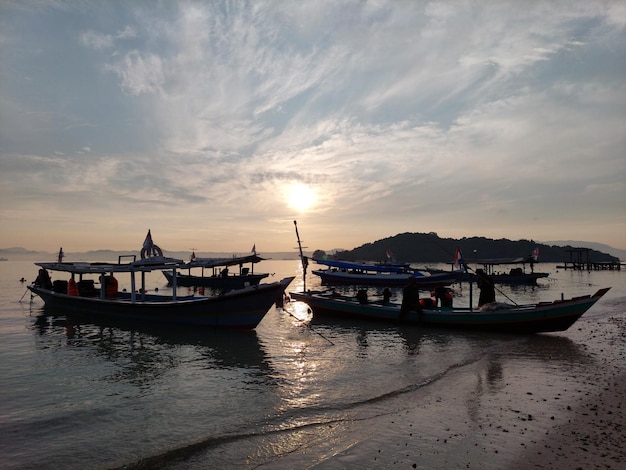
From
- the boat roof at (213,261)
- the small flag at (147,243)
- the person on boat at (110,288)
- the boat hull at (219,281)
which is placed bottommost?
the boat hull at (219,281)

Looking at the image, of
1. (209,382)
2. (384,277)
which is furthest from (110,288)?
(384,277)

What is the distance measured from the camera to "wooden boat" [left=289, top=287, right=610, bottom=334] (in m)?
19.2

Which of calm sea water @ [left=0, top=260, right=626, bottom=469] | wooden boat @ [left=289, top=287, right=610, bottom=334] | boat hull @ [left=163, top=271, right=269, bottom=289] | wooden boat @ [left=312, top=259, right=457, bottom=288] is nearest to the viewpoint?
calm sea water @ [left=0, top=260, right=626, bottom=469]

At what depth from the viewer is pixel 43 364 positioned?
1612 cm

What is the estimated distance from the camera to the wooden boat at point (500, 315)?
19.2 meters

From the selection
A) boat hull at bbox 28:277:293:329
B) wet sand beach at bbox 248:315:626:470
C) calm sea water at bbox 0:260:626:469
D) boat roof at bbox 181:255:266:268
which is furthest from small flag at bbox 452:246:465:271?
boat roof at bbox 181:255:266:268

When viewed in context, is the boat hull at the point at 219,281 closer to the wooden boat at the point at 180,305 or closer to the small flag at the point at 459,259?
the wooden boat at the point at 180,305

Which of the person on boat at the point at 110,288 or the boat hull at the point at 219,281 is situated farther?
the boat hull at the point at 219,281

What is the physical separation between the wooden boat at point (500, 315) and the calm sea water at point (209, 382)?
0.65 metres

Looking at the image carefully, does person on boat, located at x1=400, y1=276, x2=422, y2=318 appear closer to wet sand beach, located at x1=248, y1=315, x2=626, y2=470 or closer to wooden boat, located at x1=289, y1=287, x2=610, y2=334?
wooden boat, located at x1=289, y1=287, x2=610, y2=334

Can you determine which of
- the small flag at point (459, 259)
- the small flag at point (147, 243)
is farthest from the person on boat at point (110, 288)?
the small flag at point (459, 259)

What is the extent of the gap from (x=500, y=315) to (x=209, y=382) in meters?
14.9

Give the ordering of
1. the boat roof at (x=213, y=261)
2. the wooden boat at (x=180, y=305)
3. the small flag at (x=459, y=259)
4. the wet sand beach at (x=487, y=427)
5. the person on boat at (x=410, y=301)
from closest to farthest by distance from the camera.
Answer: the wet sand beach at (x=487, y=427)
the wooden boat at (x=180, y=305)
the person on boat at (x=410, y=301)
the small flag at (x=459, y=259)
the boat roof at (x=213, y=261)

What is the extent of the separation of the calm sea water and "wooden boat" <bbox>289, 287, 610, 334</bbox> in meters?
0.65
